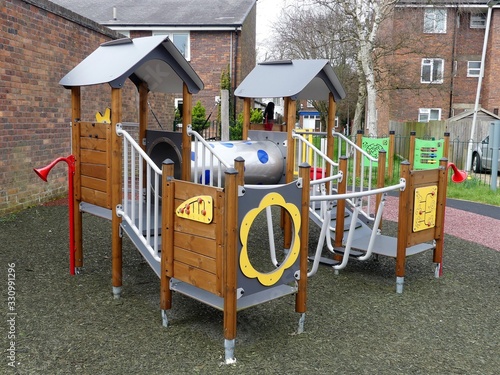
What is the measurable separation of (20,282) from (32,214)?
362 cm

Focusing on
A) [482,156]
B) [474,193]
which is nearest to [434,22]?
[482,156]

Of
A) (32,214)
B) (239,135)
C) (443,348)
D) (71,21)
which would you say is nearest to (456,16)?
(239,135)

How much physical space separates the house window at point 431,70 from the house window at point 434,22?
4.99ft

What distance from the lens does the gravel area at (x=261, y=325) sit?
4.03 meters

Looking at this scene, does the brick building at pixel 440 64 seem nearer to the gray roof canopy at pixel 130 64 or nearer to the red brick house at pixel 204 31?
the red brick house at pixel 204 31

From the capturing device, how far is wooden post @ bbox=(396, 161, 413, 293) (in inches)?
227

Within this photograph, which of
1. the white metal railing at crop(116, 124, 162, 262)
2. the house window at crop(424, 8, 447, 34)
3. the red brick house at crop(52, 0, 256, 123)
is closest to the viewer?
the white metal railing at crop(116, 124, 162, 262)

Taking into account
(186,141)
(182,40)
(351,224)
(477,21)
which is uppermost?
(477,21)

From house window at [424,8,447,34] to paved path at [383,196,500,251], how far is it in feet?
59.4

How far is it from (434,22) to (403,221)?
2546cm

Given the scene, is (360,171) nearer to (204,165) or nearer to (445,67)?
(204,165)

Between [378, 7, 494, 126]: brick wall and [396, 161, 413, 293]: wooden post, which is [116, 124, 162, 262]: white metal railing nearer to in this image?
[396, 161, 413, 293]: wooden post

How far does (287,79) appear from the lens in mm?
7449

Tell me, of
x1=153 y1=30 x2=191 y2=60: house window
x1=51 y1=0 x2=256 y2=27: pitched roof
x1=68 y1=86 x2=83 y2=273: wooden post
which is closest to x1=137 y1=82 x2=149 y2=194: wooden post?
x1=68 y1=86 x2=83 y2=273: wooden post
